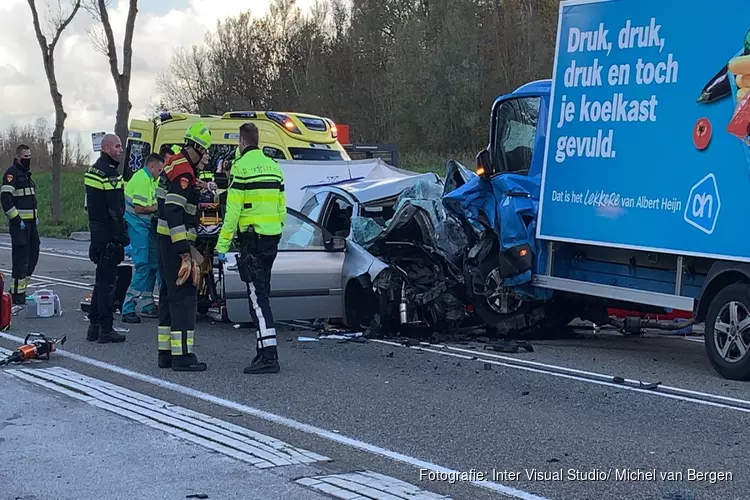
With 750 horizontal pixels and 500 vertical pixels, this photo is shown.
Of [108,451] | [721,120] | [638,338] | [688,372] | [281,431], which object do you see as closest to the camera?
[108,451]

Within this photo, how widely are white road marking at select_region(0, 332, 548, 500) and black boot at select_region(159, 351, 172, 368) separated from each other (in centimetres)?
30

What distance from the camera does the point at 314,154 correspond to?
598 inches

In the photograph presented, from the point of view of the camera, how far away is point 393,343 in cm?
1022

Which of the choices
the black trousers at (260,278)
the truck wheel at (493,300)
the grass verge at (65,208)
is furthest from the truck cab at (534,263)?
the grass verge at (65,208)

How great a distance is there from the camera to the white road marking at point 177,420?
19.4 feet

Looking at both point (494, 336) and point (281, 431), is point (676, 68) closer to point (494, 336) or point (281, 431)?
point (494, 336)

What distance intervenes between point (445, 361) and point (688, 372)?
2.09 metres

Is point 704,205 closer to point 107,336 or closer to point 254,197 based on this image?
point 254,197

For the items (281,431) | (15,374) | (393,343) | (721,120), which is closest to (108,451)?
(281,431)

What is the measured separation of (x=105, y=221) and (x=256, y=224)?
2.55 metres


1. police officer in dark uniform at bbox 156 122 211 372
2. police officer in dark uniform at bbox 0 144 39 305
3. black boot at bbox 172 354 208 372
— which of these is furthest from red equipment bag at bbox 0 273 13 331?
black boot at bbox 172 354 208 372

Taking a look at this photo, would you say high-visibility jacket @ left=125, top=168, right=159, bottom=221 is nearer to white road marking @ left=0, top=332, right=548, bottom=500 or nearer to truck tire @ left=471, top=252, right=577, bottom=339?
white road marking @ left=0, top=332, right=548, bottom=500

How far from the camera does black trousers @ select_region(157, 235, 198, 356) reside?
8.73 m

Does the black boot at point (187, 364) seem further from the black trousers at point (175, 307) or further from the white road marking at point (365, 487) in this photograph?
the white road marking at point (365, 487)
